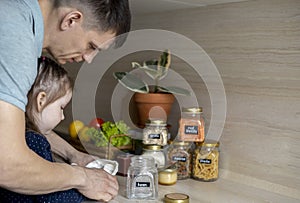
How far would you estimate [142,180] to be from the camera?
1260mm

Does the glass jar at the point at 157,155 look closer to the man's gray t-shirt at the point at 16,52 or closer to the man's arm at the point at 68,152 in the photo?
the man's arm at the point at 68,152

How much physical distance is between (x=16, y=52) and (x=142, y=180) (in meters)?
0.60

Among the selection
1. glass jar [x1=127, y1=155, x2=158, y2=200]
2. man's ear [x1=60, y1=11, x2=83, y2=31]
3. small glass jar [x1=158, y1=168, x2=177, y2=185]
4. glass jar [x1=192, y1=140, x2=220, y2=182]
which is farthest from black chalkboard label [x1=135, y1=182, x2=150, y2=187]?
man's ear [x1=60, y1=11, x2=83, y2=31]

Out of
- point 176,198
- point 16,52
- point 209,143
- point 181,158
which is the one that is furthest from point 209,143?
point 16,52

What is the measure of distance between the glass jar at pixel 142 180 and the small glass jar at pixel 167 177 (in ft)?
0.34

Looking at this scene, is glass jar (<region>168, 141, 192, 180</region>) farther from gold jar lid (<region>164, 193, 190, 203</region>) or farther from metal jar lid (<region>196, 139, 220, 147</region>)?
gold jar lid (<region>164, 193, 190, 203</region>)

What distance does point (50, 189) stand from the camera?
98 centimetres

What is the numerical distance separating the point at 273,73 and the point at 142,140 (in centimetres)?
50

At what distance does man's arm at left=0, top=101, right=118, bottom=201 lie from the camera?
0.80 meters

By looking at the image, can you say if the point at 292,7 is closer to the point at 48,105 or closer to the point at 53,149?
the point at 48,105

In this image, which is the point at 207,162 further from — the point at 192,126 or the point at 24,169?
the point at 24,169

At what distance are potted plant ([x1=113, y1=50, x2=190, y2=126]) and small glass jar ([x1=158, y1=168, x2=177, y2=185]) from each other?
0.94ft

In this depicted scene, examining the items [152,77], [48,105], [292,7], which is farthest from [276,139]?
[48,105]

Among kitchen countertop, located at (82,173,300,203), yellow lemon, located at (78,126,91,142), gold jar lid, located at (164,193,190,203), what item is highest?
yellow lemon, located at (78,126,91,142)
